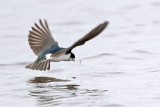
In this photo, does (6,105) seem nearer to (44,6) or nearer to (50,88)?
(50,88)

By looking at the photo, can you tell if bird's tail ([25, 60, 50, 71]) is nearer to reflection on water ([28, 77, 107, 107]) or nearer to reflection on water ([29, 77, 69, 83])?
reflection on water ([28, 77, 107, 107])

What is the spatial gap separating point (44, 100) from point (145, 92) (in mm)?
1145

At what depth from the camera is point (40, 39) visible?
8430 mm

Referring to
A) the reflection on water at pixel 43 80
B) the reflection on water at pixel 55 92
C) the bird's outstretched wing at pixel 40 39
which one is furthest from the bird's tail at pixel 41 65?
the bird's outstretched wing at pixel 40 39

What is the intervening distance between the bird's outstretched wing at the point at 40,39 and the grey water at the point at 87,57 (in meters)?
0.37

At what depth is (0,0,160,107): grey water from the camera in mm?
7258

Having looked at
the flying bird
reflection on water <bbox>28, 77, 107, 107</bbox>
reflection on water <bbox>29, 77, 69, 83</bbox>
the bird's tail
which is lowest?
reflection on water <bbox>28, 77, 107, 107</bbox>

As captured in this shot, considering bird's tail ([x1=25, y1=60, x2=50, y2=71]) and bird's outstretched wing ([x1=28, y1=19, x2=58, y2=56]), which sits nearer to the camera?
bird's tail ([x1=25, y1=60, x2=50, y2=71])

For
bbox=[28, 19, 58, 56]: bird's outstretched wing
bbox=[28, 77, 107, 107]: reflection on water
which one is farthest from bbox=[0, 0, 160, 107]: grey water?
bbox=[28, 19, 58, 56]: bird's outstretched wing

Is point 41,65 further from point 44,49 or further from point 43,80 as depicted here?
point 44,49

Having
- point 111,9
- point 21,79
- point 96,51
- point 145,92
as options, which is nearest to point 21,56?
point 96,51

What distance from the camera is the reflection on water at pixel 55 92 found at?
710cm

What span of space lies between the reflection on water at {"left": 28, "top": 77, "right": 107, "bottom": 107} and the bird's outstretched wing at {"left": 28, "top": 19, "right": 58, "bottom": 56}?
16.9 inches

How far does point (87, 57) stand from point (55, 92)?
265 cm
